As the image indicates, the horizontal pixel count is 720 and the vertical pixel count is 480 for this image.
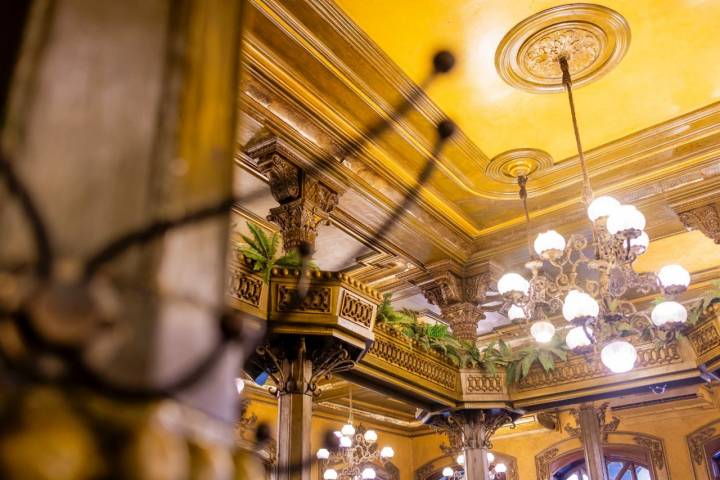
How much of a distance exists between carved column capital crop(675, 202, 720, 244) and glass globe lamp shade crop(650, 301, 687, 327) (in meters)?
2.51

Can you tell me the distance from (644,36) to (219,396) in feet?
20.9

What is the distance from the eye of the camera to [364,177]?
293 inches

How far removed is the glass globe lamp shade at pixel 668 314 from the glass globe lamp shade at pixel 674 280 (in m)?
0.12

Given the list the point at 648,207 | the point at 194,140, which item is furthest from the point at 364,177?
the point at 194,140

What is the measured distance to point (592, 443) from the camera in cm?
993

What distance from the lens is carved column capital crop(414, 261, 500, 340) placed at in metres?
8.95

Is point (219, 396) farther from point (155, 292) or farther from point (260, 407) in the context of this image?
point (260, 407)

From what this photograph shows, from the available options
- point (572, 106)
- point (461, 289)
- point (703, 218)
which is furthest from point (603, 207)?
point (461, 289)

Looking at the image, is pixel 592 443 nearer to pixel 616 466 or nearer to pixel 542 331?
pixel 616 466

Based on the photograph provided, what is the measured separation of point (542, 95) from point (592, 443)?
6.02 meters

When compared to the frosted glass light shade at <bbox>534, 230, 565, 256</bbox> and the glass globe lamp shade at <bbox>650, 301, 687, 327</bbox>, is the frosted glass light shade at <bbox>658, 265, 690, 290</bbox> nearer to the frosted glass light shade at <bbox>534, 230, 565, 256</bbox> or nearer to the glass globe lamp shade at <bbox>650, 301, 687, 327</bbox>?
the glass globe lamp shade at <bbox>650, 301, 687, 327</bbox>

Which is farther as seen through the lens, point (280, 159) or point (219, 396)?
point (280, 159)

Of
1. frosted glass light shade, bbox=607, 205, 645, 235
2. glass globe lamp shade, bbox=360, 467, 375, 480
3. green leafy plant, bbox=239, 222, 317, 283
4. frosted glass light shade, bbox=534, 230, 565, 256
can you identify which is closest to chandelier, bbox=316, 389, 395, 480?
glass globe lamp shade, bbox=360, 467, 375, 480

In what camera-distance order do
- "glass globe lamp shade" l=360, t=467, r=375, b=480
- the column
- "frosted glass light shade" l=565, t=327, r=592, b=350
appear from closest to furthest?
"frosted glass light shade" l=565, t=327, r=592, b=350 → the column → "glass globe lamp shade" l=360, t=467, r=375, b=480
